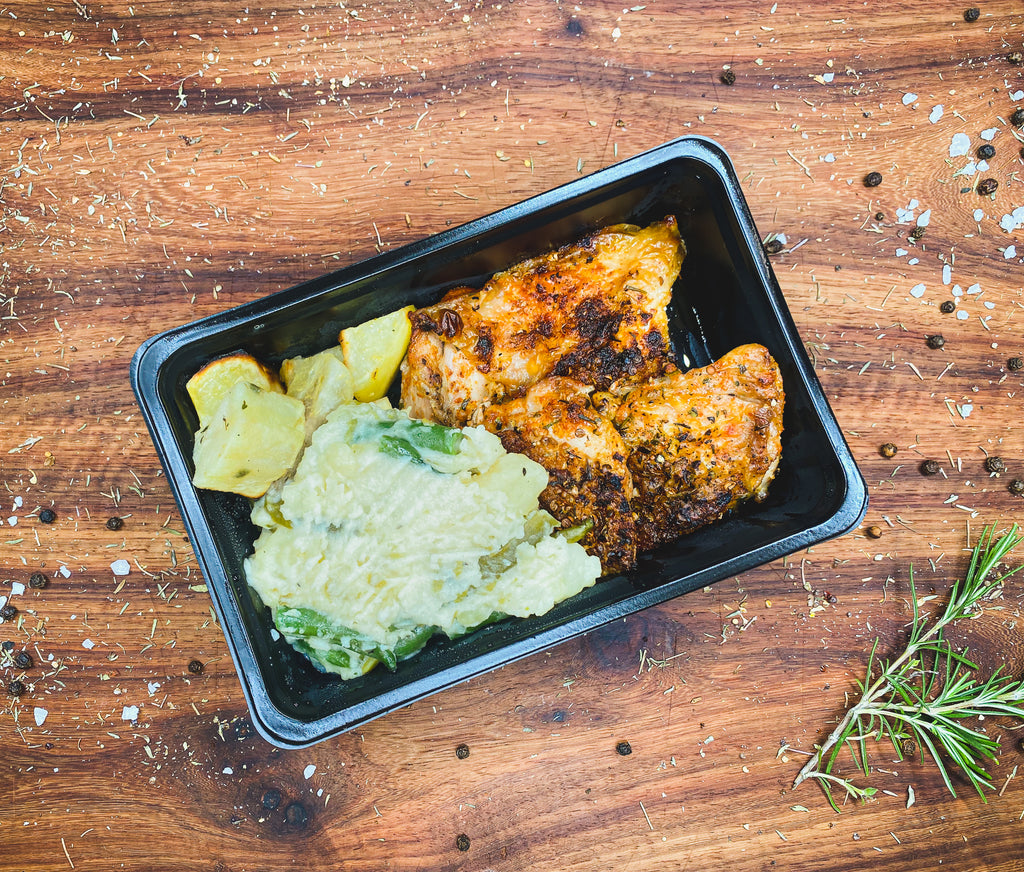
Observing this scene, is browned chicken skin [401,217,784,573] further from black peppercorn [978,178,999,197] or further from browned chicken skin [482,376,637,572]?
black peppercorn [978,178,999,197]

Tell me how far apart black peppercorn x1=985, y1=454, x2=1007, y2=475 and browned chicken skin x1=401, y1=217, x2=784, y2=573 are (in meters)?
1.09

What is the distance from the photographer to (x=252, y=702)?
6.24ft

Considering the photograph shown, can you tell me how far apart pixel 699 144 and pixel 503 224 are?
0.63 metres

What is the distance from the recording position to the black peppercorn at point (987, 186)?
2.63 metres

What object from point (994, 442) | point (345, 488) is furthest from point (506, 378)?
point (994, 442)

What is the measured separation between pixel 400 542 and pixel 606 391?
814 mm

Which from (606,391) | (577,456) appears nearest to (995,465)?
(606,391)

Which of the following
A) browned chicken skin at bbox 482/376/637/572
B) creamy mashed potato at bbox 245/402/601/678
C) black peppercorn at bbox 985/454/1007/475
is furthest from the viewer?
black peppercorn at bbox 985/454/1007/475

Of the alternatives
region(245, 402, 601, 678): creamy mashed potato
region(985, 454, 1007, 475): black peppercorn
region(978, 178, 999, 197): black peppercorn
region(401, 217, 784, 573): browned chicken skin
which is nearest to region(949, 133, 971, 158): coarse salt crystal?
region(978, 178, 999, 197): black peppercorn

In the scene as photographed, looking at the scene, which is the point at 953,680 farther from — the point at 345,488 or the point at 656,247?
the point at 345,488

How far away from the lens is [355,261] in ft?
8.39

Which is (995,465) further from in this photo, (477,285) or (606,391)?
(477,285)

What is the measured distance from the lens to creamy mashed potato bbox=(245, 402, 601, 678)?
1.92 metres

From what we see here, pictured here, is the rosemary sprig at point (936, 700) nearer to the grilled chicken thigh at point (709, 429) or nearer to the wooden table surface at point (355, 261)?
the wooden table surface at point (355, 261)
